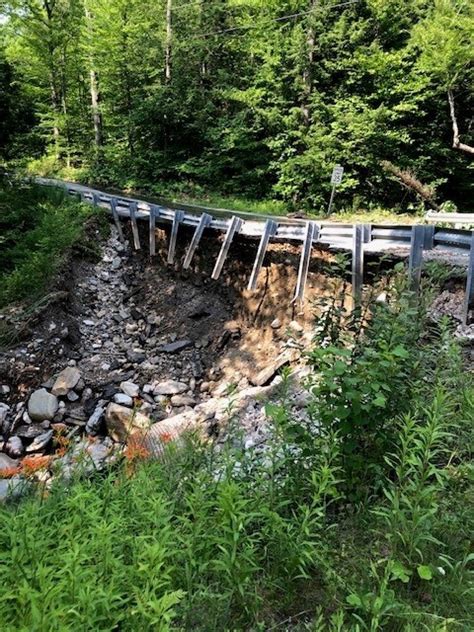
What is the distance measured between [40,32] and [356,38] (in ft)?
57.1

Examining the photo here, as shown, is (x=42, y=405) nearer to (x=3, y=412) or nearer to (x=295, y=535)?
(x=3, y=412)

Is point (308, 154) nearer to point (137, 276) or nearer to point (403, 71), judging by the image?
point (403, 71)

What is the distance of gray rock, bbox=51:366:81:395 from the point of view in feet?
27.0

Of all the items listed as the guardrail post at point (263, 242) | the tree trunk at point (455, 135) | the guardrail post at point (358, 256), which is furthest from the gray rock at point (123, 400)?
the tree trunk at point (455, 135)

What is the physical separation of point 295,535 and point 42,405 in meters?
6.66

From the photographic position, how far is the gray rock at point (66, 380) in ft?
27.0

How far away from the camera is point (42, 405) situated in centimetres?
777

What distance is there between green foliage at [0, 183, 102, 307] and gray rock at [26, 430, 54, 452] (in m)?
3.87

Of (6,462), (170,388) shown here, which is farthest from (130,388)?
(6,462)

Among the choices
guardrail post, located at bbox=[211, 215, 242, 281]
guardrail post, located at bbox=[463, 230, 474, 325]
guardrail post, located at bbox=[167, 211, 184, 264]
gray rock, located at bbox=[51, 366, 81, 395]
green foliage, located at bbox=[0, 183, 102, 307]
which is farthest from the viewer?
guardrail post, located at bbox=[167, 211, 184, 264]

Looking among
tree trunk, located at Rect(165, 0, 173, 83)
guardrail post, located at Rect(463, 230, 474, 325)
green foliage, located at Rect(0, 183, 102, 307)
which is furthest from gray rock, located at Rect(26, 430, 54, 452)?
tree trunk, located at Rect(165, 0, 173, 83)

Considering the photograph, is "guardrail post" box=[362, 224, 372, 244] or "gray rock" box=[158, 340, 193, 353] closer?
"guardrail post" box=[362, 224, 372, 244]

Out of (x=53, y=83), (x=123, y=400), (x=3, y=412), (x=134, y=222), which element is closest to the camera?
(x=3, y=412)

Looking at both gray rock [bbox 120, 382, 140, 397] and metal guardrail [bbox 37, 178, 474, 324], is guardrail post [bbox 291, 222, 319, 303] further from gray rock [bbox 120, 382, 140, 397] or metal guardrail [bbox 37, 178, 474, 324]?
gray rock [bbox 120, 382, 140, 397]
